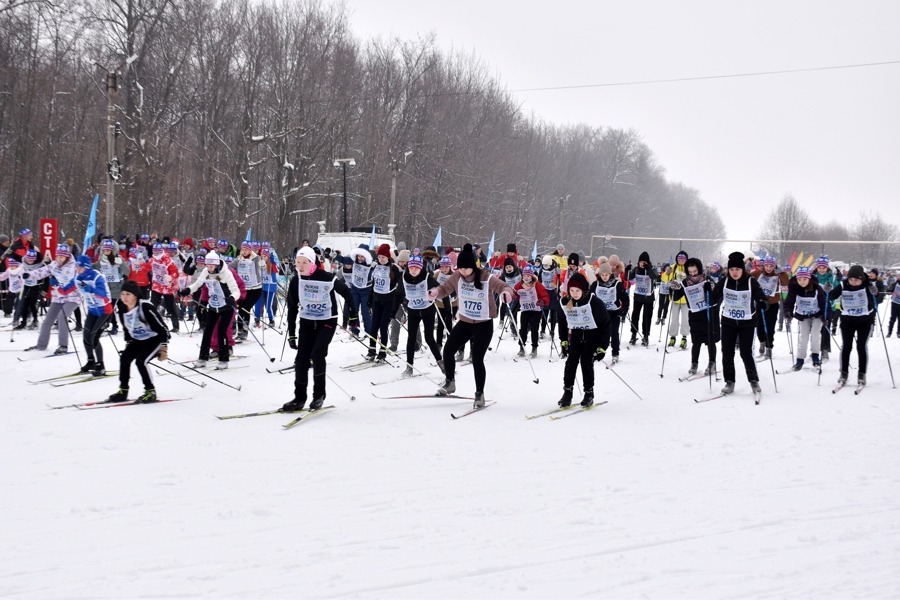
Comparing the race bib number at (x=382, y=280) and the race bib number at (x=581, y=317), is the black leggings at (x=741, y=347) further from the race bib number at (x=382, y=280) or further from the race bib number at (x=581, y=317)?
the race bib number at (x=382, y=280)

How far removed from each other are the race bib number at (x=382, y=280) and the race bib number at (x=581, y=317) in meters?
3.64

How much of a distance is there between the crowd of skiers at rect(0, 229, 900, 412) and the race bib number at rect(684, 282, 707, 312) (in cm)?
2

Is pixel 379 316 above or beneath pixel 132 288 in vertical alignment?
beneath

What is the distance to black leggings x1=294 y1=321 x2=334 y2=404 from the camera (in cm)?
789

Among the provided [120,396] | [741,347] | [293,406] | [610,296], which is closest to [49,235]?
[120,396]

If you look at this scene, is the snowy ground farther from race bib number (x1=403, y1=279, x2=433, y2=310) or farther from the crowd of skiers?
race bib number (x1=403, y1=279, x2=433, y2=310)

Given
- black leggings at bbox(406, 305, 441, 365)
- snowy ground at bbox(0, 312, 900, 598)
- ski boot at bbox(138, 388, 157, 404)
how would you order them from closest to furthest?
snowy ground at bbox(0, 312, 900, 598) < ski boot at bbox(138, 388, 157, 404) < black leggings at bbox(406, 305, 441, 365)

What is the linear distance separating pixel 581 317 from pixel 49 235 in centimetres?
1379

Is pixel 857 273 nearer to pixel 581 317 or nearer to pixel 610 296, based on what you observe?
pixel 610 296

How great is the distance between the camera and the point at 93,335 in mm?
9797

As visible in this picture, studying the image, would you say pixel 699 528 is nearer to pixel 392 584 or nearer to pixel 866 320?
pixel 392 584

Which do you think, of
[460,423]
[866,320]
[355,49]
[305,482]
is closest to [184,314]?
[460,423]

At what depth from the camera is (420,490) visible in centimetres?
539

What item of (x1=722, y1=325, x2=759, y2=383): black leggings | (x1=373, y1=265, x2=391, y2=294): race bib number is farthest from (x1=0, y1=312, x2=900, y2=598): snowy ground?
(x1=373, y1=265, x2=391, y2=294): race bib number
